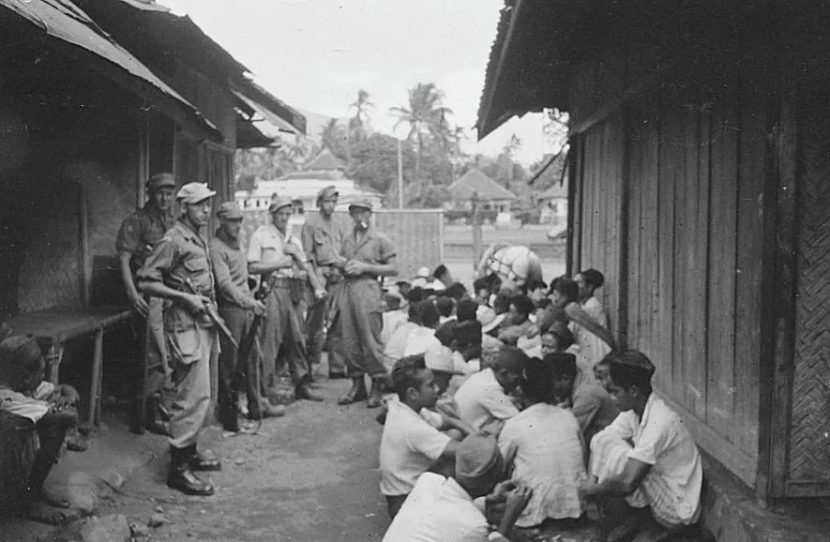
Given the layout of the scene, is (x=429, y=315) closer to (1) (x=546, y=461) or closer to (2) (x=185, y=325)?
(2) (x=185, y=325)

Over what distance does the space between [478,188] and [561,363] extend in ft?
179

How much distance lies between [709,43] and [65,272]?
5214 mm

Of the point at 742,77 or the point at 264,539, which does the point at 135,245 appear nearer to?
the point at 264,539

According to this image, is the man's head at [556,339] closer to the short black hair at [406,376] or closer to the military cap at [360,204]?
the short black hair at [406,376]

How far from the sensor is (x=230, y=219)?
21.8 feet

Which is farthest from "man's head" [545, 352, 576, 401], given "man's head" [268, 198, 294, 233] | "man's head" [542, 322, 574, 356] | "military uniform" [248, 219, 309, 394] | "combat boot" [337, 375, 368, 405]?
"man's head" [268, 198, 294, 233]

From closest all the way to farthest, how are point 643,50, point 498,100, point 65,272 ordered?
1. point 643,50
2. point 65,272
3. point 498,100

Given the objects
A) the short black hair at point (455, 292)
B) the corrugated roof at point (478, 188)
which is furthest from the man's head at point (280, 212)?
the corrugated roof at point (478, 188)

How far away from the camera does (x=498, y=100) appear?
31.4ft

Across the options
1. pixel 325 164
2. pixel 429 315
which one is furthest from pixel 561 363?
pixel 325 164

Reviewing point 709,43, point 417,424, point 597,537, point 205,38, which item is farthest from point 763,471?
point 205,38

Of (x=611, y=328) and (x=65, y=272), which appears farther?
(x=611, y=328)

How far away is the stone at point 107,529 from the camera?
4215 millimetres

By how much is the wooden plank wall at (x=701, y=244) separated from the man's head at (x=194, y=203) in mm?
3113
